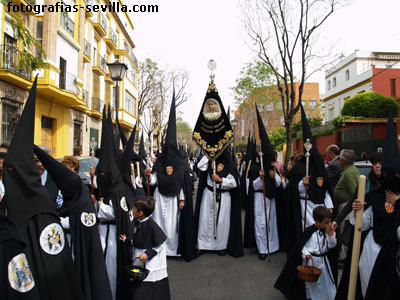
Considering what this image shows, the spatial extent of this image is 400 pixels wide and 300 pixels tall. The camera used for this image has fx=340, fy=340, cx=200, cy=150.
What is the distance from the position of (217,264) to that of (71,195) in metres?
3.67

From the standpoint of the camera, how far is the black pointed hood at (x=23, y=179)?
2.28 metres

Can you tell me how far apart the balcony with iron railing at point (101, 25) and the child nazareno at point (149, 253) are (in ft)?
79.4

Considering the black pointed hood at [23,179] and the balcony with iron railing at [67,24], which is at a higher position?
the balcony with iron railing at [67,24]

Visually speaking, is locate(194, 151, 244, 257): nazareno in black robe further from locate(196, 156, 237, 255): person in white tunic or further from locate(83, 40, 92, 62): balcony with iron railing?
locate(83, 40, 92, 62): balcony with iron railing

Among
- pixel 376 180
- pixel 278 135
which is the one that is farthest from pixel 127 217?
pixel 278 135

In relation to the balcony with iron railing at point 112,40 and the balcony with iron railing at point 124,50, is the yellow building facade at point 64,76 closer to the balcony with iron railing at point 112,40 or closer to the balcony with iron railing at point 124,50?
the balcony with iron railing at point 112,40

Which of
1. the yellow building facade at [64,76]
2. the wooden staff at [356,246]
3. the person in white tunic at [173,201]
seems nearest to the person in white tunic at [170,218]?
the person in white tunic at [173,201]

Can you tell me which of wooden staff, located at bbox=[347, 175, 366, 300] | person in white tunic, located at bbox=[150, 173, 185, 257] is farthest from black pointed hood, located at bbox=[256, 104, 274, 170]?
wooden staff, located at bbox=[347, 175, 366, 300]

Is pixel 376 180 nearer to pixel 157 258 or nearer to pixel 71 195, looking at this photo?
pixel 157 258

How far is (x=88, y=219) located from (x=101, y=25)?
25.9m

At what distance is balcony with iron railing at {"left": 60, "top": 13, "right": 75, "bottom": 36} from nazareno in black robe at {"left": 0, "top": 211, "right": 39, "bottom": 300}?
67.3ft

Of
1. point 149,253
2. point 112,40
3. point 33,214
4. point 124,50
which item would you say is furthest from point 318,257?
point 124,50

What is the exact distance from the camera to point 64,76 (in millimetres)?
19750

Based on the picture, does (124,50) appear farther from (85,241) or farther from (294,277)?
(85,241)
